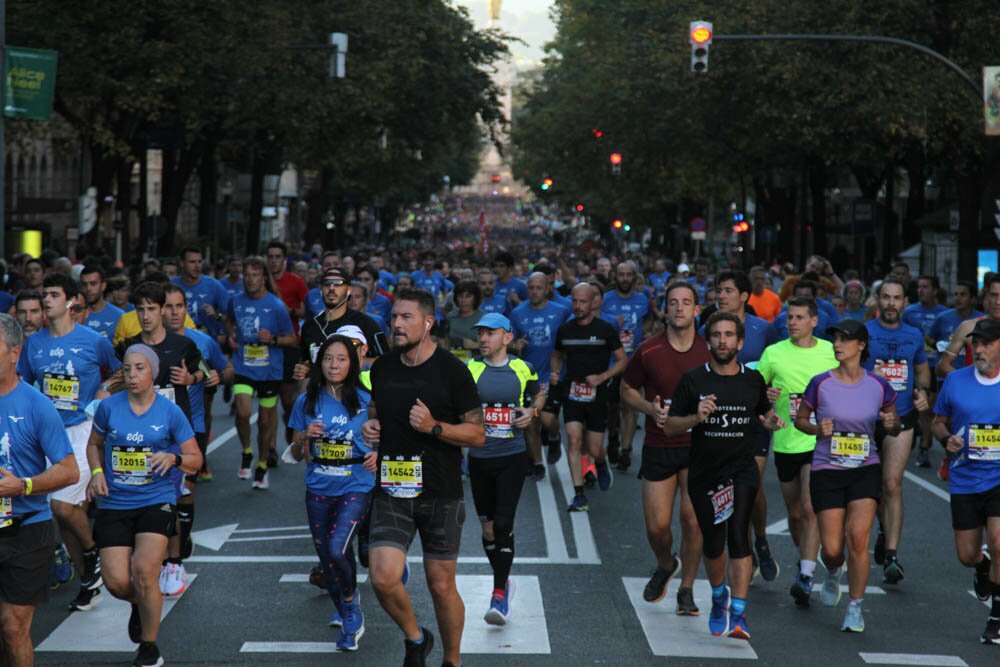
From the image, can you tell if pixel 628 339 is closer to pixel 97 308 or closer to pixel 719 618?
pixel 97 308

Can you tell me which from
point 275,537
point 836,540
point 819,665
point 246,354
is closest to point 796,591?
point 836,540

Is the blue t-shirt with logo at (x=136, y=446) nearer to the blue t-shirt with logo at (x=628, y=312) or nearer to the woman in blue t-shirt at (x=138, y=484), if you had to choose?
the woman in blue t-shirt at (x=138, y=484)

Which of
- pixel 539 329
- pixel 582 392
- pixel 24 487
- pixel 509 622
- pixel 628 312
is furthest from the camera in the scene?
pixel 628 312

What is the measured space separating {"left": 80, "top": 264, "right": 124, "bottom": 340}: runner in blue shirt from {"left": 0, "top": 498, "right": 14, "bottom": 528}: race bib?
6009mm

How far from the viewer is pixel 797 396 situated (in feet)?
34.9

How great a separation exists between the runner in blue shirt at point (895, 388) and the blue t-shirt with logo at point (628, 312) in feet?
15.4

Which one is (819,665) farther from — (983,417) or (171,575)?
(171,575)

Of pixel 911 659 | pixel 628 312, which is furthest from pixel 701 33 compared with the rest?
pixel 911 659

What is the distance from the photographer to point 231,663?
28.5ft

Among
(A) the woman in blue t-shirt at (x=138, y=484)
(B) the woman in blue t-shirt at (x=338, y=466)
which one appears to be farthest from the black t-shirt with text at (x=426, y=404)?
(A) the woman in blue t-shirt at (x=138, y=484)

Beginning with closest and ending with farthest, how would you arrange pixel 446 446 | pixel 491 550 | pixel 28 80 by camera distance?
pixel 446 446 < pixel 491 550 < pixel 28 80

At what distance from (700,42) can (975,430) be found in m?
13.0

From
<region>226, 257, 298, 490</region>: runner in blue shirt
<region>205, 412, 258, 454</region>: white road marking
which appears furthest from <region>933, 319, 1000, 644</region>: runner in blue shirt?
<region>205, 412, 258, 454</region>: white road marking

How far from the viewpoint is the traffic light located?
21938mm
